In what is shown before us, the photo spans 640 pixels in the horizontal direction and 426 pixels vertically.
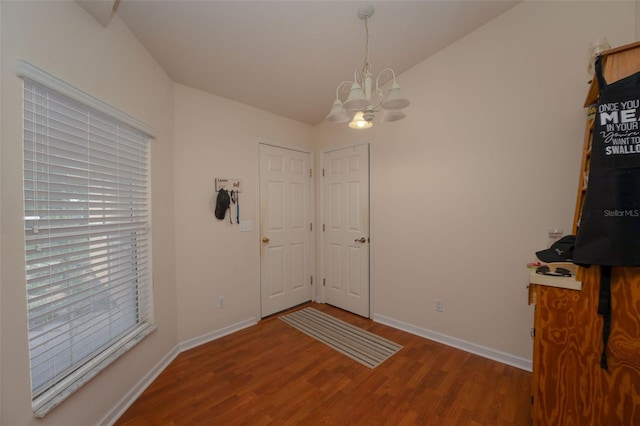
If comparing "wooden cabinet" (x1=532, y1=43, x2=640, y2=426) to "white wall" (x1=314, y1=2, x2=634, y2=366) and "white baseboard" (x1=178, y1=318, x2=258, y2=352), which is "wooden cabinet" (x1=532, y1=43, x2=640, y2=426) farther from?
"white baseboard" (x1=178, y1=318, x2=258, y2=352)

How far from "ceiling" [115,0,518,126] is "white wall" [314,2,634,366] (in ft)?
1.18

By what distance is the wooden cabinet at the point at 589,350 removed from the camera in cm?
113

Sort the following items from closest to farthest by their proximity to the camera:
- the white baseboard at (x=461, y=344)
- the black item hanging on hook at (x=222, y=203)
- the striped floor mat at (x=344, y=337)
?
the white baseboard at (x=461, y=344) → the striped floor mat at (x=344, y=337) → the black item hanging on hook at (x=222, y=203)

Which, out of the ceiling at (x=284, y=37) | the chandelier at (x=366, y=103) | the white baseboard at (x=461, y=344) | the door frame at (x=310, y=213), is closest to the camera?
the chandelier at (x=366, y=103)

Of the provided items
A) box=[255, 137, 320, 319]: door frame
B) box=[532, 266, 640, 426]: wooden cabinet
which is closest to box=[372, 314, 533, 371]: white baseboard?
box=[532, 266, 640, 426]: wooden cabinet

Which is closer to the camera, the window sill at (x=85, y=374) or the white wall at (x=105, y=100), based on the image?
the white wall at (x=105, y=100)

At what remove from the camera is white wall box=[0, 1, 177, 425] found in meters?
1.01

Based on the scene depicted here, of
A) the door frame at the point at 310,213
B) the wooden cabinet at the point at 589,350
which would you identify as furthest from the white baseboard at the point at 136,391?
the wooden cabinet at the point at 589,350

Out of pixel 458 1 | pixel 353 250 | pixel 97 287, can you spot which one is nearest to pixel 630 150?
pixel 458 1

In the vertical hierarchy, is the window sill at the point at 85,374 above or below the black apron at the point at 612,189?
below

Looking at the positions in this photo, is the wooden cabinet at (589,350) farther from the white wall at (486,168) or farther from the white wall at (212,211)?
the white wall at (212,211)

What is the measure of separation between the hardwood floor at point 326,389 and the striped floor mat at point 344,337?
90 millimetres

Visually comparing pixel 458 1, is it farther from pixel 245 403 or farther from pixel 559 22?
pixel 245 403

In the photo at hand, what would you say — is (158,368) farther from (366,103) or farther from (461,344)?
(461,344)
